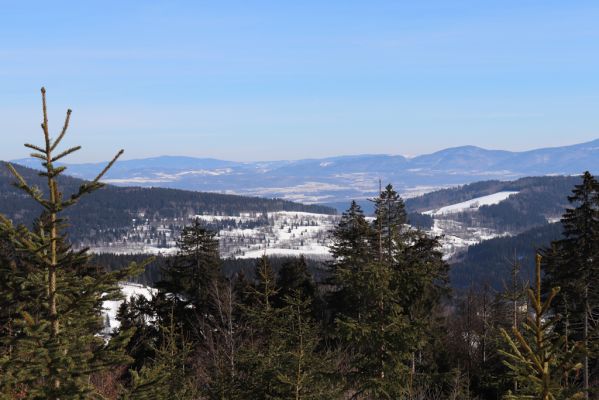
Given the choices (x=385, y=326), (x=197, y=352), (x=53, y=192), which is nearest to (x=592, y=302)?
(x=385, y=326)

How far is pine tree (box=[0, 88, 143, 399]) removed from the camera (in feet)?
22.5

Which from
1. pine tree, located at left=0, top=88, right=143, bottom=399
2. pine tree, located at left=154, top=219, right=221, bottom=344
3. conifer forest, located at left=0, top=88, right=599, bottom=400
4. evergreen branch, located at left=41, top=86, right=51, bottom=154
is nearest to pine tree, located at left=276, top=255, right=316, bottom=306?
pine tree, located at left=154, top=219, right=221, bottom=344

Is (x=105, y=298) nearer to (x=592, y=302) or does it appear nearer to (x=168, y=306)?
(x=592, y=302)

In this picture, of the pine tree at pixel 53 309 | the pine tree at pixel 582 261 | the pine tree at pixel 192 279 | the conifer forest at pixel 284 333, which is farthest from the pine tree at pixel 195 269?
the pine tree at pixel 53 309

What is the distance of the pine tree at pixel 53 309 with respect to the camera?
687 centimetres

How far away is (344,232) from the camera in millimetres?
36906

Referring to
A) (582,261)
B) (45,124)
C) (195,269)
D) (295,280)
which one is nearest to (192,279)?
(195,269)

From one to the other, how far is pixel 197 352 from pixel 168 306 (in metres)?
3.98

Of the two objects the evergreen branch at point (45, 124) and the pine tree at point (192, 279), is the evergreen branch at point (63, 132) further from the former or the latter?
the pine tree at point (192, 279)

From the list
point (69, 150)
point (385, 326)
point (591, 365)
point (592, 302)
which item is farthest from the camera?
point (591, 365)

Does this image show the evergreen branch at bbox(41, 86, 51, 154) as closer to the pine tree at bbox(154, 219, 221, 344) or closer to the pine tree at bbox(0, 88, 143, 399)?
the pine tree at bbox(0, 88, 143, 399)

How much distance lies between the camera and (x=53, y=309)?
736 cm

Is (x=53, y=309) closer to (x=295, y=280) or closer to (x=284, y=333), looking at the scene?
(x=284, y=333)

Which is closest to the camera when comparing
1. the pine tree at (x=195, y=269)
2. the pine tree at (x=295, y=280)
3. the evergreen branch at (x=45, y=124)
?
the evergreen branch at (x=45, y=124)
